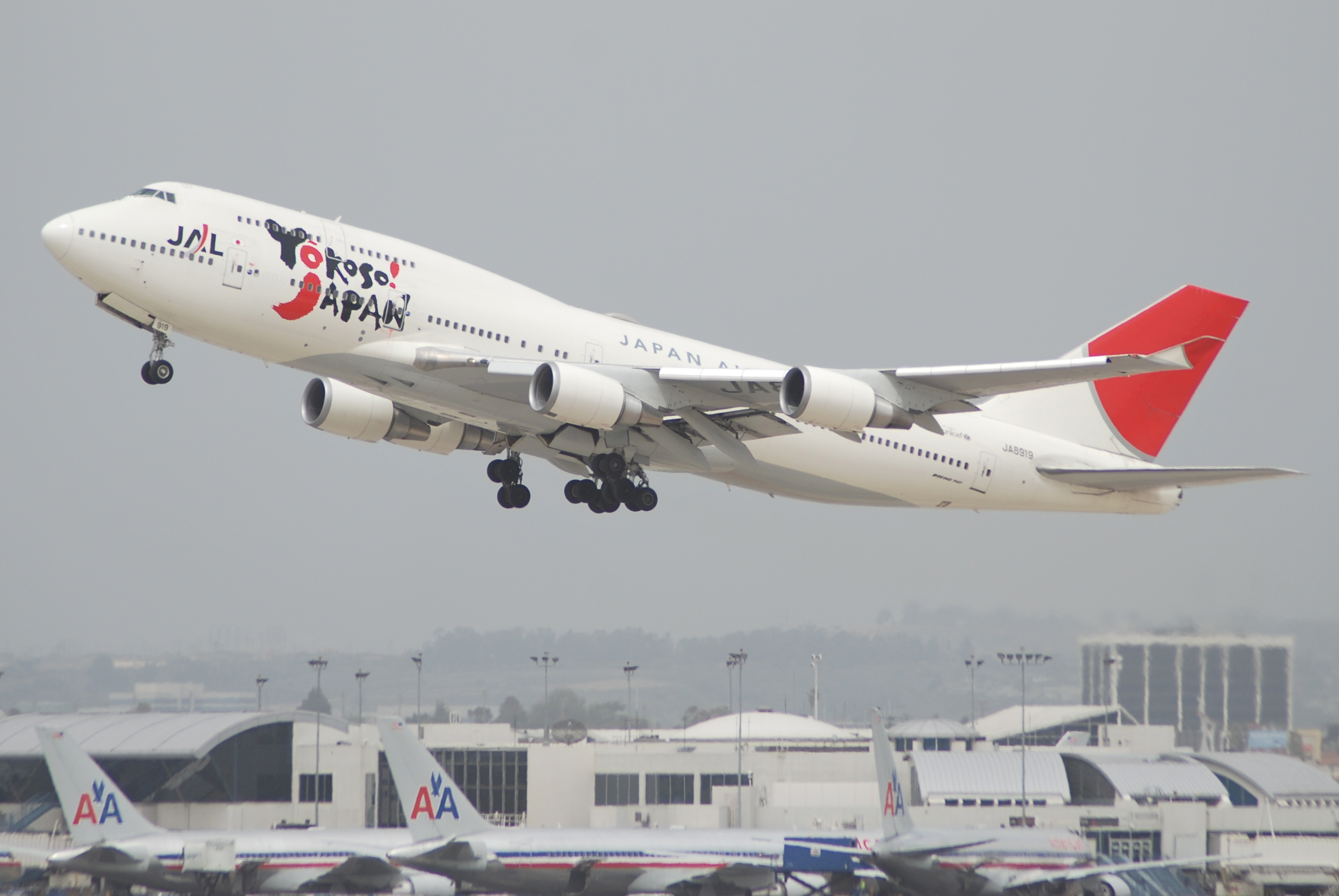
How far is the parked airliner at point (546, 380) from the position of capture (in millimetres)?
23859

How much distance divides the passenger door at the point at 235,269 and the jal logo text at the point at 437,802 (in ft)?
45.7

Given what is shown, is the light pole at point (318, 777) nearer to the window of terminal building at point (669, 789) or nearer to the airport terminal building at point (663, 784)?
the airport terminal building at point (663, 784)

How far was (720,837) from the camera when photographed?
112 feet

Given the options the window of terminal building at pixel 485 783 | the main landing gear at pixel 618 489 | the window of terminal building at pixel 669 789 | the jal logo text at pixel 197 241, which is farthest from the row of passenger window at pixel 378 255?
the window of terminal building at pixel 669 789

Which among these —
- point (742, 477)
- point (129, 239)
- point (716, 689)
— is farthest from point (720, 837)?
point (716, 689)

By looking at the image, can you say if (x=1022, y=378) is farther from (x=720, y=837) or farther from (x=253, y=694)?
(x=253, y=694)

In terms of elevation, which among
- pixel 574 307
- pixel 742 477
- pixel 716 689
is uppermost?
pixel 574 307

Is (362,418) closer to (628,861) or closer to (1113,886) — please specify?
(628,861)

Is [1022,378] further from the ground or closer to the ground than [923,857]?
further from the ground

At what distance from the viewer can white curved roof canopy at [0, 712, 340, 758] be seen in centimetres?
5075

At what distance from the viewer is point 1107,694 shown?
70.8 metres

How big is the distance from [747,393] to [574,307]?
13.3ft

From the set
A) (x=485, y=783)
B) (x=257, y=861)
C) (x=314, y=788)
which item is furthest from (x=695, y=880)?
(x=314, y=788)

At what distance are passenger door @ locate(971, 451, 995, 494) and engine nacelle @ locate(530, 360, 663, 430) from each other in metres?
9.41
